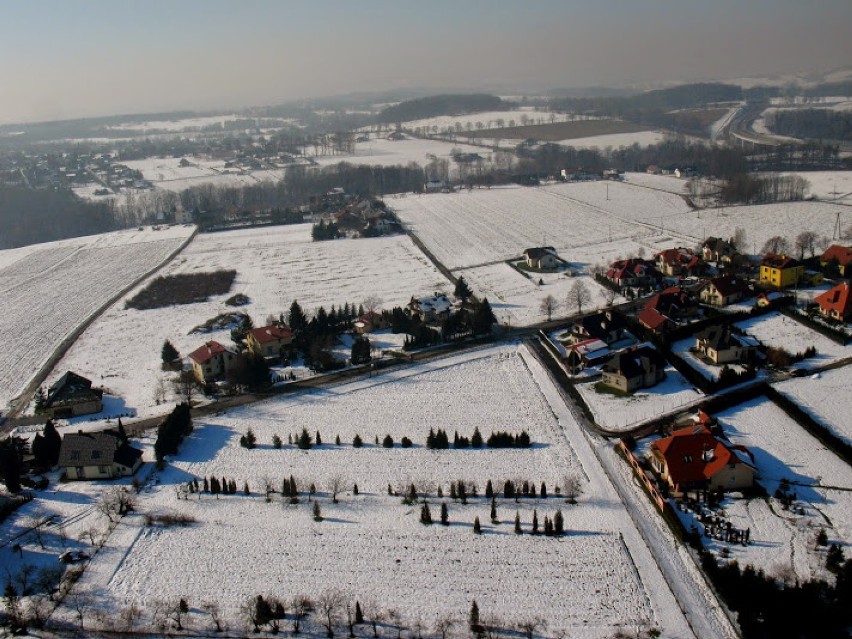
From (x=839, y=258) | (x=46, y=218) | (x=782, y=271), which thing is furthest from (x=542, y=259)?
(x=46, y=218)

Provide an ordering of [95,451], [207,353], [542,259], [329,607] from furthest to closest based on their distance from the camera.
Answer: [542,259], [207,353], [95,451], [329,607]

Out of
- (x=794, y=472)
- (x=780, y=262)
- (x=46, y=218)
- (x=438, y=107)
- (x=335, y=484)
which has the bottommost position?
(x=794, y=472)

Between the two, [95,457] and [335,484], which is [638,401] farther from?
[95,457]

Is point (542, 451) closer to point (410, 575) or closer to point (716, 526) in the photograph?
point (716, 526)

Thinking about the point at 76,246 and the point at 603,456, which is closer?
the point at 603,456

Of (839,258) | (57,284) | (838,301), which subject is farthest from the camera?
(57,284)

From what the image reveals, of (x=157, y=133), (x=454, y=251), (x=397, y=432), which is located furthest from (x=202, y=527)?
(x=157, y=133)

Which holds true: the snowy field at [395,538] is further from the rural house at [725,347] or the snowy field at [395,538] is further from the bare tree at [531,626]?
the rural house at [725,347]
